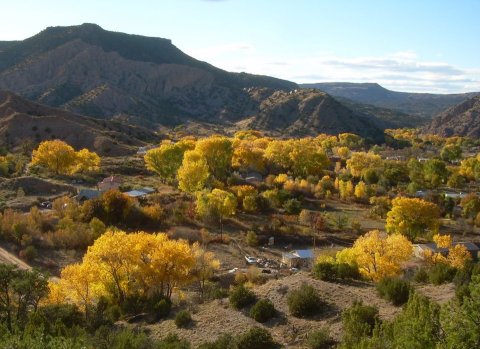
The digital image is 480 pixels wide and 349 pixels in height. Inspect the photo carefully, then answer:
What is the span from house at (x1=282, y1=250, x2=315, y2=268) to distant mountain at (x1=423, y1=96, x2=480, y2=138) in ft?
451

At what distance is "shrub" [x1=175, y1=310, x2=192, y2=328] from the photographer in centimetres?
1972

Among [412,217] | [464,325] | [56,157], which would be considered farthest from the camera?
[56,157]

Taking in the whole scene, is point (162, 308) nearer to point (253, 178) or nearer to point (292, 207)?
point (292, 207)

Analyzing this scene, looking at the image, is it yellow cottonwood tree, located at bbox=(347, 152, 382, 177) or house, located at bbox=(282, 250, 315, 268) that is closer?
house, located at bbox=(282, 250, 315, 268)

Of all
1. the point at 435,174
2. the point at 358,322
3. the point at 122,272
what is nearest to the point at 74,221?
the point at 122,272

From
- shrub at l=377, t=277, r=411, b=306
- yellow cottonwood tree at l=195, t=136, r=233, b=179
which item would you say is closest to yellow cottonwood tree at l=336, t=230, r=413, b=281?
shrub at l=377, t=277, r=411, b=306

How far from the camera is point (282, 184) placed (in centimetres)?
6309

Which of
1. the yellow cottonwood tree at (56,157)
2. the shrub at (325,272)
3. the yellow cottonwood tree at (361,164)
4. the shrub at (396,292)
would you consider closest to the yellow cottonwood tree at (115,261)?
the shrub at (325,272)

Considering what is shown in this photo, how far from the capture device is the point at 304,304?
1872 cm

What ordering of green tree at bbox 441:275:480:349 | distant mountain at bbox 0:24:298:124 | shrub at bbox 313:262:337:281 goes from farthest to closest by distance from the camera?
distant mountain at bbox 0:24:298:124, shrub at bbox 313:262:337:281, green tree at bbox 441:275:480:349

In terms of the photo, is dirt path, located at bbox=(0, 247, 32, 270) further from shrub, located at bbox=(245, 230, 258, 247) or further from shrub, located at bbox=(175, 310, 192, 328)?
shrub, located at bbox=(175, 310, 192, 328)

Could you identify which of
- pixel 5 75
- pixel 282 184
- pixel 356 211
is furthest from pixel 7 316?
pixel 5 75

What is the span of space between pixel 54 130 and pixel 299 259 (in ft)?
197

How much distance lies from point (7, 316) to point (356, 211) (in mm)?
40192
